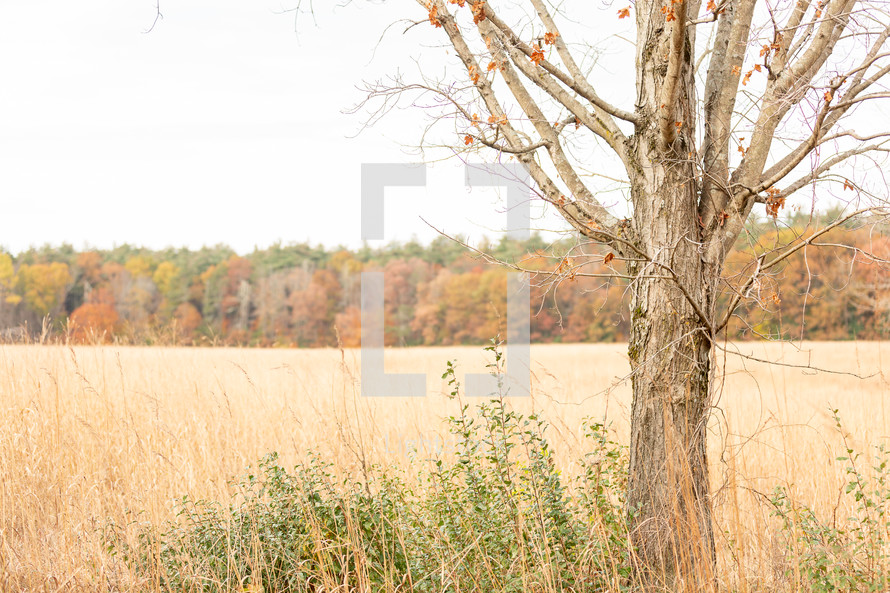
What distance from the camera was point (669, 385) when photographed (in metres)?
2.82

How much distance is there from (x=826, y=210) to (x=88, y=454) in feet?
16.8

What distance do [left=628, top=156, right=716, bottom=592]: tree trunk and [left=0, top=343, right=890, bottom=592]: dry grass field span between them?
150 millimetres

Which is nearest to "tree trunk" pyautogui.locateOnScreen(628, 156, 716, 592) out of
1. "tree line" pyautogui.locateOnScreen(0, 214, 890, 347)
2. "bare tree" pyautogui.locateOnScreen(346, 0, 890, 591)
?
"bare tree" pyautogui.locateOnScreen(346, 0, 890, 591)

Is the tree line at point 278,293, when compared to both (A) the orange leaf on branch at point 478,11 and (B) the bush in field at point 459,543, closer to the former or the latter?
(B) the bush in field at point 459,543

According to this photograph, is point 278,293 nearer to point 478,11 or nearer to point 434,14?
point 434,14

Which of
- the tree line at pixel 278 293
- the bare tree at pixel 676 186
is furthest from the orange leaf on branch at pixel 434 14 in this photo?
the tree line at pixel 278 293

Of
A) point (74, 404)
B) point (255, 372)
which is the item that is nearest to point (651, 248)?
Answer: point (74, 404)

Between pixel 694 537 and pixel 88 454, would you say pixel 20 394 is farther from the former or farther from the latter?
pixel 694 537

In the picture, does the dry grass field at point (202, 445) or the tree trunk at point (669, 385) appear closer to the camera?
the tree trunk at point (669, 385)

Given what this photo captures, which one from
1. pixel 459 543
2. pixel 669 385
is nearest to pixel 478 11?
pixel 669 385

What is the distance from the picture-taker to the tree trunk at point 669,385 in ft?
9.19

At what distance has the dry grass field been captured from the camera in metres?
3.37

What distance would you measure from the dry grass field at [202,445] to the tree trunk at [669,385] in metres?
0.15

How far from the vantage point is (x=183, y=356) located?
10.5 m
